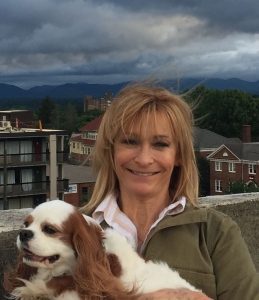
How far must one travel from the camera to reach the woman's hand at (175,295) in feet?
8.45

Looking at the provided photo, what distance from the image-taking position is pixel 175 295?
259 cm

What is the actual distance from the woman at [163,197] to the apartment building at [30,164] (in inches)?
1819

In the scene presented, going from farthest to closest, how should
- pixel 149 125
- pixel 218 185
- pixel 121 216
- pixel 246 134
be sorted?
pixel 246 134 < pixel 218 185 < pixel 121 216 < pixel 149 125

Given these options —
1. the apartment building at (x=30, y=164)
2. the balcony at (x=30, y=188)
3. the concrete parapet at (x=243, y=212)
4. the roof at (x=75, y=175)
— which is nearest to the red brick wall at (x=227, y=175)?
the roof at (x=75, y=175)

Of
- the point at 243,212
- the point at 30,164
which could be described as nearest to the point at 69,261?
the point at 243,212

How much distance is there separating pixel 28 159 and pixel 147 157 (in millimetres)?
49532

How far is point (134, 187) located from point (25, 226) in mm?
661

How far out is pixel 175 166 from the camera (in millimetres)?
3055

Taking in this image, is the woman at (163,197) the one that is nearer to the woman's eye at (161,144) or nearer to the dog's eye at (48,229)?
the woman's eye at (161,144)

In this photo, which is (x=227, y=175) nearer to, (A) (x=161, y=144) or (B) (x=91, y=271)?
(A) (x=161, y=144)

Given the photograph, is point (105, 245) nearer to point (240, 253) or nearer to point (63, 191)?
point (240, 253)

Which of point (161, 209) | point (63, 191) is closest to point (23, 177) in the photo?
point (63, 191)

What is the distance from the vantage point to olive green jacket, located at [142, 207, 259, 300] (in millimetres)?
2744

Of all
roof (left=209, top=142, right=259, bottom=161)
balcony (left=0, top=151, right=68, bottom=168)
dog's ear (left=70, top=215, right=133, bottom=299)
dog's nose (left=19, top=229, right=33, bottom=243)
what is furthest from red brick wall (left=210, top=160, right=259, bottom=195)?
dog's nose (left=19, top=229, right=33, bottom=243)
